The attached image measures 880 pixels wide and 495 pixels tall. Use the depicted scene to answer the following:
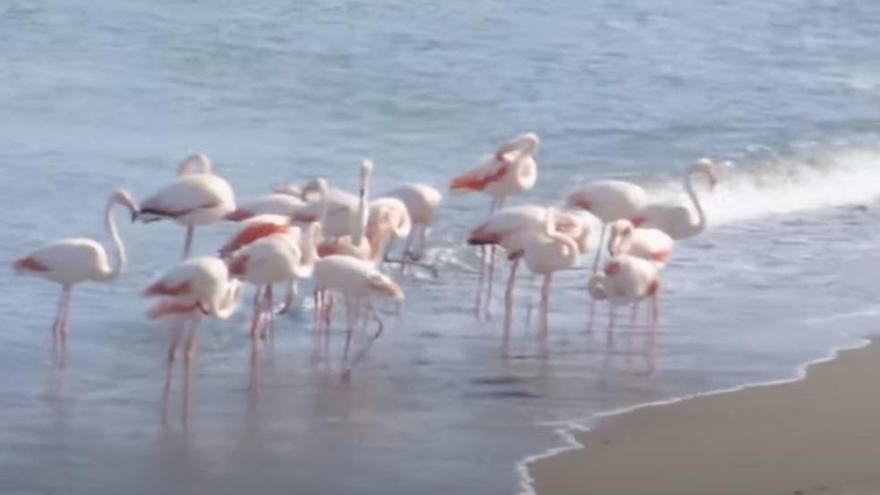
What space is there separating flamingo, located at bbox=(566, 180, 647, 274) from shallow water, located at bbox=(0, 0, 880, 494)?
41 cm

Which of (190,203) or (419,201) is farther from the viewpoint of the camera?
(419,201)

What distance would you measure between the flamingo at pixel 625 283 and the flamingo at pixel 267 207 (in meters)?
1.42

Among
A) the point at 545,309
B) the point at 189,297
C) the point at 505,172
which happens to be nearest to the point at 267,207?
the point at 545,309

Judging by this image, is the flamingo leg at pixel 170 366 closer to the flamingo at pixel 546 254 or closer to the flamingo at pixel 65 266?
the flamingo at pixel 65 266

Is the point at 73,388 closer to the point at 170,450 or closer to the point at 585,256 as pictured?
the point at 170,450

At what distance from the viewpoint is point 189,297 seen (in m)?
8.49

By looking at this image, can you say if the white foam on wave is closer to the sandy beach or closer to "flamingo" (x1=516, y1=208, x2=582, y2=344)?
"flamingo" (x1=516, y1=208, x2=582, y2=344)

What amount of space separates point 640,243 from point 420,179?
3591 millimetres

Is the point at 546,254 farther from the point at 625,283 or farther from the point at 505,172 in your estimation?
the point at 505,172

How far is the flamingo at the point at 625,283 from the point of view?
959 cm

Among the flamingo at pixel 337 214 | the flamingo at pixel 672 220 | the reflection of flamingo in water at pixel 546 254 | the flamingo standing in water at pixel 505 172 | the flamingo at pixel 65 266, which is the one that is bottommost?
the flamingo at pixel 65 266

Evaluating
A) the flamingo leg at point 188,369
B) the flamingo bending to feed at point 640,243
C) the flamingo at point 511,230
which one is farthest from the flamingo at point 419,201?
the flamingo leg at point 188,369

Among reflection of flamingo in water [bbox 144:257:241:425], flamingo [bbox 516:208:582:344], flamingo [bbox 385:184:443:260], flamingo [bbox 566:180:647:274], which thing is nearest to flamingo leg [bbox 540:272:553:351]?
flamingo [bbox 516:208:582:344]

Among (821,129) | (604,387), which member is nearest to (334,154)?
(821,129)
